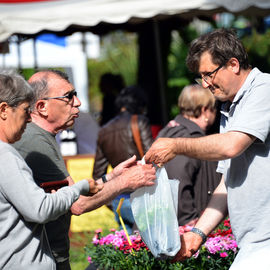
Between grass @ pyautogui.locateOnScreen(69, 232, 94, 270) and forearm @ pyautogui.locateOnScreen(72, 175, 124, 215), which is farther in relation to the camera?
grass @ pyautogui.locateOnScreen(69, 232, 94, 270)

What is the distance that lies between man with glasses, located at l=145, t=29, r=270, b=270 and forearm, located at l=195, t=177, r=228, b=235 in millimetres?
276

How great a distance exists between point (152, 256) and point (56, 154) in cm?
109

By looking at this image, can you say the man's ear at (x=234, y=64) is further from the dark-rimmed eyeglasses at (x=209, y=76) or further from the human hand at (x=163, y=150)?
the human hand at (x=163, y=150)

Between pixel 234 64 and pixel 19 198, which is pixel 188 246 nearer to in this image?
pixel 234 64

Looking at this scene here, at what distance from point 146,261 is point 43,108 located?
1235 mm

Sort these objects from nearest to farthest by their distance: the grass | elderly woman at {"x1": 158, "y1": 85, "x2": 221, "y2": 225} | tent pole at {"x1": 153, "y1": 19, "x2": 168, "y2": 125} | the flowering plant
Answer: the flowering plant < elderly woman at {"x1": 158, "y1": 85, "x2": 221, "y2": 225} < the grass < tent pole at {"x1": 153, "y1": 19, "x2": 168, "y2": 125}

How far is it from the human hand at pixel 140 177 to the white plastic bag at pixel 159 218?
0.17 ft

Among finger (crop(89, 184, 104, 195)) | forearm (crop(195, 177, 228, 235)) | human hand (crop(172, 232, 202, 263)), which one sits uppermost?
finger (crop(89, 184, 104, 195))

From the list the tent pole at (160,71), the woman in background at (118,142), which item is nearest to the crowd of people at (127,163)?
the woman in background at (118,142)

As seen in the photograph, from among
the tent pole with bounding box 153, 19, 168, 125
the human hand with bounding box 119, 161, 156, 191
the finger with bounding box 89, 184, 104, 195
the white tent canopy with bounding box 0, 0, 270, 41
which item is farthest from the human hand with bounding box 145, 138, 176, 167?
the tent pole with bounding box 153, 19, 168, 125

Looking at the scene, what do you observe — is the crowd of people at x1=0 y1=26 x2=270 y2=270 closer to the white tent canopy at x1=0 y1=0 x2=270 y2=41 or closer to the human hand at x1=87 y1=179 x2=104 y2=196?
the human hand at x1=87 y1=179 x2=104 y2=196

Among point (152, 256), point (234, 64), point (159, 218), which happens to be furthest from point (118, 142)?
point (234, 64)

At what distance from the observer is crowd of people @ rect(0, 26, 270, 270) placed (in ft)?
8.50

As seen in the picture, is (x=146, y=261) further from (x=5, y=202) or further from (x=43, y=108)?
(x=5, y=202)
